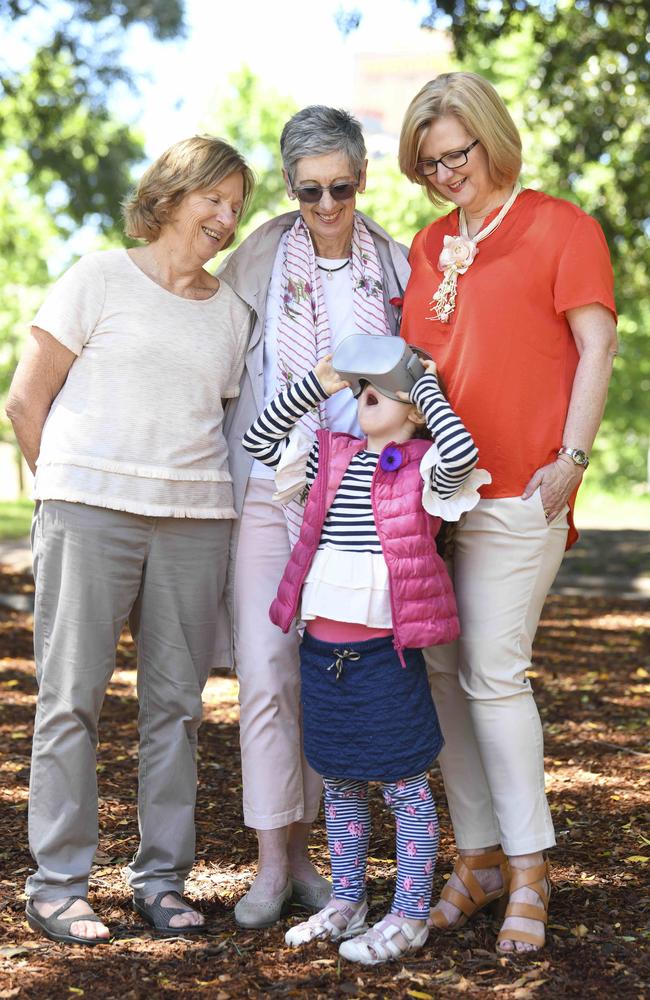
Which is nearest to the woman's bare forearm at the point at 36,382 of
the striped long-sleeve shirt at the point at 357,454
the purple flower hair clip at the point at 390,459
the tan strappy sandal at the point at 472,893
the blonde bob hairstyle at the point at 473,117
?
the striped long-sleeve shirt at the point at 357,454

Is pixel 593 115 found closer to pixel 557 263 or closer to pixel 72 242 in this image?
pixel 557 263

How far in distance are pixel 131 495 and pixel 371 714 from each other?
95 centimetres

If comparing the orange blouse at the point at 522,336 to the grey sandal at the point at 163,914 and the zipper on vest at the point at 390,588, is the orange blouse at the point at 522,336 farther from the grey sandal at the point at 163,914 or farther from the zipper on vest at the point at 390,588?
the grey sandal at the point at 163,914

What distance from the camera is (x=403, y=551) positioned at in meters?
3.26

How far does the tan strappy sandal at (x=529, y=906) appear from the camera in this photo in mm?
3338

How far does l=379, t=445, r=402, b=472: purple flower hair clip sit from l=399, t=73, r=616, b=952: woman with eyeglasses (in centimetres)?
24

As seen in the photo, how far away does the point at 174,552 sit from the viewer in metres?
3.59

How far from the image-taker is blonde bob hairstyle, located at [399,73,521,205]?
3352mm

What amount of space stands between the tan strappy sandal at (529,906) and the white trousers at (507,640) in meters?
0.07

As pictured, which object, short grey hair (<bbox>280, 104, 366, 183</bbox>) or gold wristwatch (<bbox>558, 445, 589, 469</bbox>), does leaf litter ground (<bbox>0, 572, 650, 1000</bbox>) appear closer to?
gold wristwatch (<bbox>558, 445, 589, 469</bbox>)

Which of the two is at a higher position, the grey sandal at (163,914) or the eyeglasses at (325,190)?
the eyeglasses at (325,190)

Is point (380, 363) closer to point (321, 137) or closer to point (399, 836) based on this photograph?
point (321, 137)

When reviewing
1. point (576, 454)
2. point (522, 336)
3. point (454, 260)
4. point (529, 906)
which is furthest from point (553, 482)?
point (529, 906)

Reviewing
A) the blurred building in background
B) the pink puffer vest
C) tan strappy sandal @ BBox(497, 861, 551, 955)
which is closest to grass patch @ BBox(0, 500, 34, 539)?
the pink puffer vest
